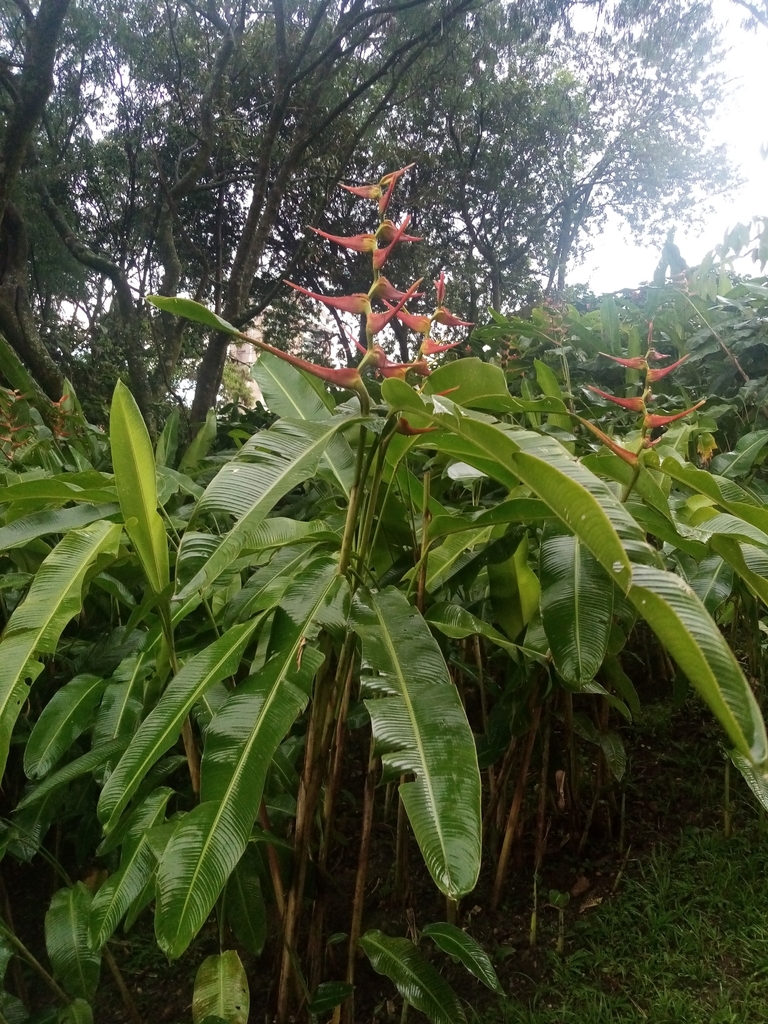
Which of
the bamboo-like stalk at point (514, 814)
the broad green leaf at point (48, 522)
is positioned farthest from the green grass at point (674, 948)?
the broad green leaf at point (48, 522)

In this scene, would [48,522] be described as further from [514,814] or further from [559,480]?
[514,814]

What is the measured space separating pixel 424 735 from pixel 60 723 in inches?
21.6

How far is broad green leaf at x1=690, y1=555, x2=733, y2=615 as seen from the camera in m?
0.71

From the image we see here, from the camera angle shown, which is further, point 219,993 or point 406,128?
point 406,128

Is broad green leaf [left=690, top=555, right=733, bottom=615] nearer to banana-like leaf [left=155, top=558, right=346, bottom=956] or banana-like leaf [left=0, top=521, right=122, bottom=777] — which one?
banana-like leaf [left=155, top=558, right=346, bottom=956]

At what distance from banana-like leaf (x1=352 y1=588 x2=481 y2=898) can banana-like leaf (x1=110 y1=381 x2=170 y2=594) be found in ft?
0.73

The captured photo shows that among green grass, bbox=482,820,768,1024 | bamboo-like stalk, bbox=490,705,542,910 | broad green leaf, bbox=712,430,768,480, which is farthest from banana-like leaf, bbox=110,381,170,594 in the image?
broad green leaf, bbox=712,430,768,480

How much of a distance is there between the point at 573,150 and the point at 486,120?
108 cm

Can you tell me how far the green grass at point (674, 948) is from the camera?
2.62ft

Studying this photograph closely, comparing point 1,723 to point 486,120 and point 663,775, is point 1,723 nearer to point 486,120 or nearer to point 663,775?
point 663,775

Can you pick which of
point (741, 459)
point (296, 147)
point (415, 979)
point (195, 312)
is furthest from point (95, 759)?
point (296, 147)

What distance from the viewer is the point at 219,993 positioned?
0.69m

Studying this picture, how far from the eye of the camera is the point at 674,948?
0.89 metres

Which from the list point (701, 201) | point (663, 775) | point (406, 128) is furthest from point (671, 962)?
point (701, 201)
